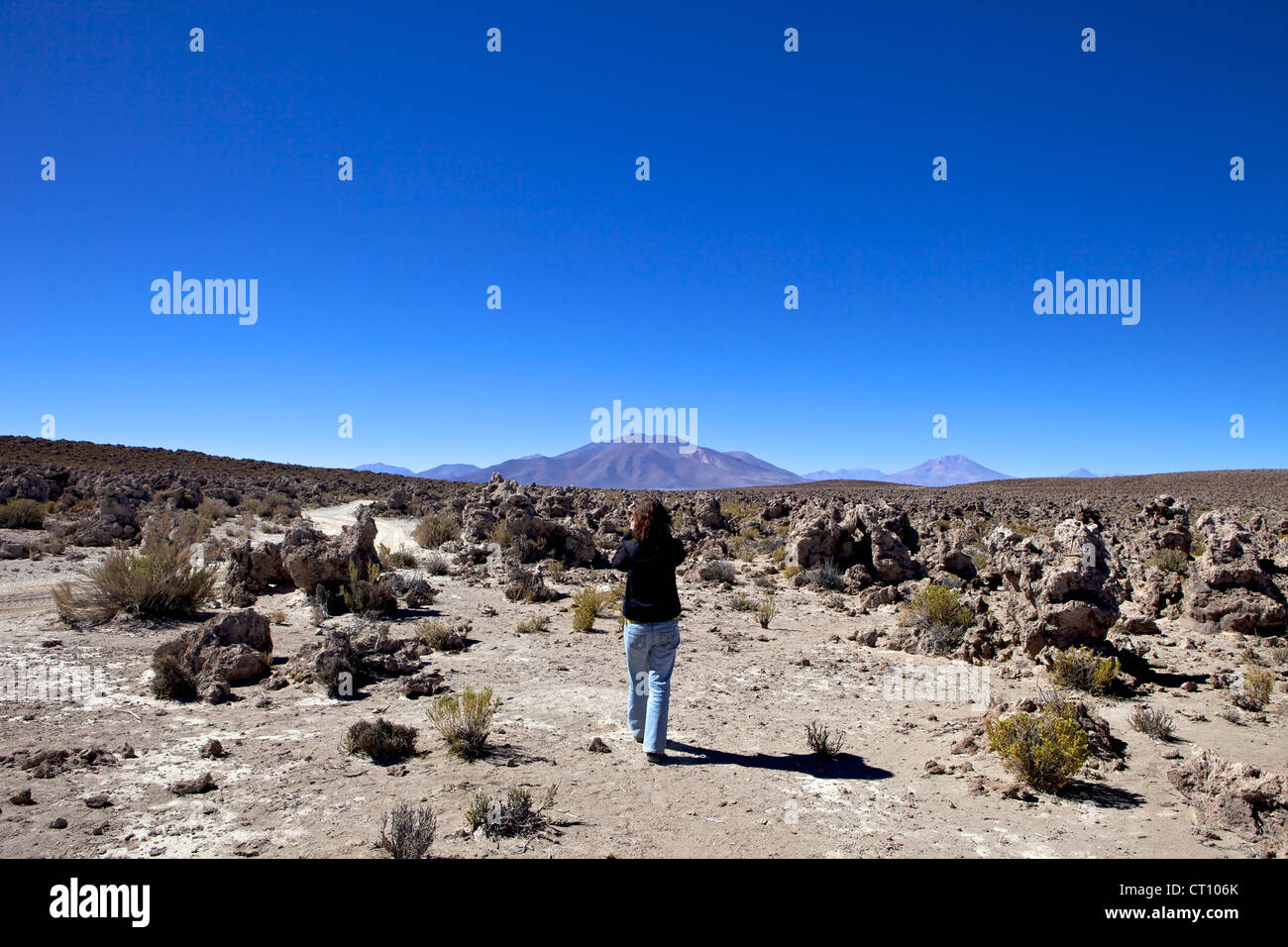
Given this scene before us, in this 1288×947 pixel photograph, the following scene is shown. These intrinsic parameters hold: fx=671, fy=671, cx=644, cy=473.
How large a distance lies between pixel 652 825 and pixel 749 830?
2.03ft

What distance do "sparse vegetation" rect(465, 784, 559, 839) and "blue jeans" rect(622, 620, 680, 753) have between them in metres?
1.18

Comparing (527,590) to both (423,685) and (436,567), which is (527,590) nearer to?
(436,567)

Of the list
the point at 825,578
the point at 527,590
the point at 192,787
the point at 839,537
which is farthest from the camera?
the point at 839,537

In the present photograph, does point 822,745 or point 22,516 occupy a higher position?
point 22,516

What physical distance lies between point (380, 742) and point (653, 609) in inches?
93.9

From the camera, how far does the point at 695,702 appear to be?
7098mm

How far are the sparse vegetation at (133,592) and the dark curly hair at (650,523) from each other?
7842 mm

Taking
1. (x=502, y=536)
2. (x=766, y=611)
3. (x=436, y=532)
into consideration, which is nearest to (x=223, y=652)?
(x=766, y=611)

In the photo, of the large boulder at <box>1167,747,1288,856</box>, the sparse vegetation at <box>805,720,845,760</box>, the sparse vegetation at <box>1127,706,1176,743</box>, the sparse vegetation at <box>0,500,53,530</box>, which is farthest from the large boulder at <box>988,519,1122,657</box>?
the sparse vegetation at <box>0,500,53,530</box>

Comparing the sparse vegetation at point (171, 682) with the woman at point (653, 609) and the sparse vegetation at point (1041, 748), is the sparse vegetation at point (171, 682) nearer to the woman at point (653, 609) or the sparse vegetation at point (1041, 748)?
the woman at point (653, 609)
